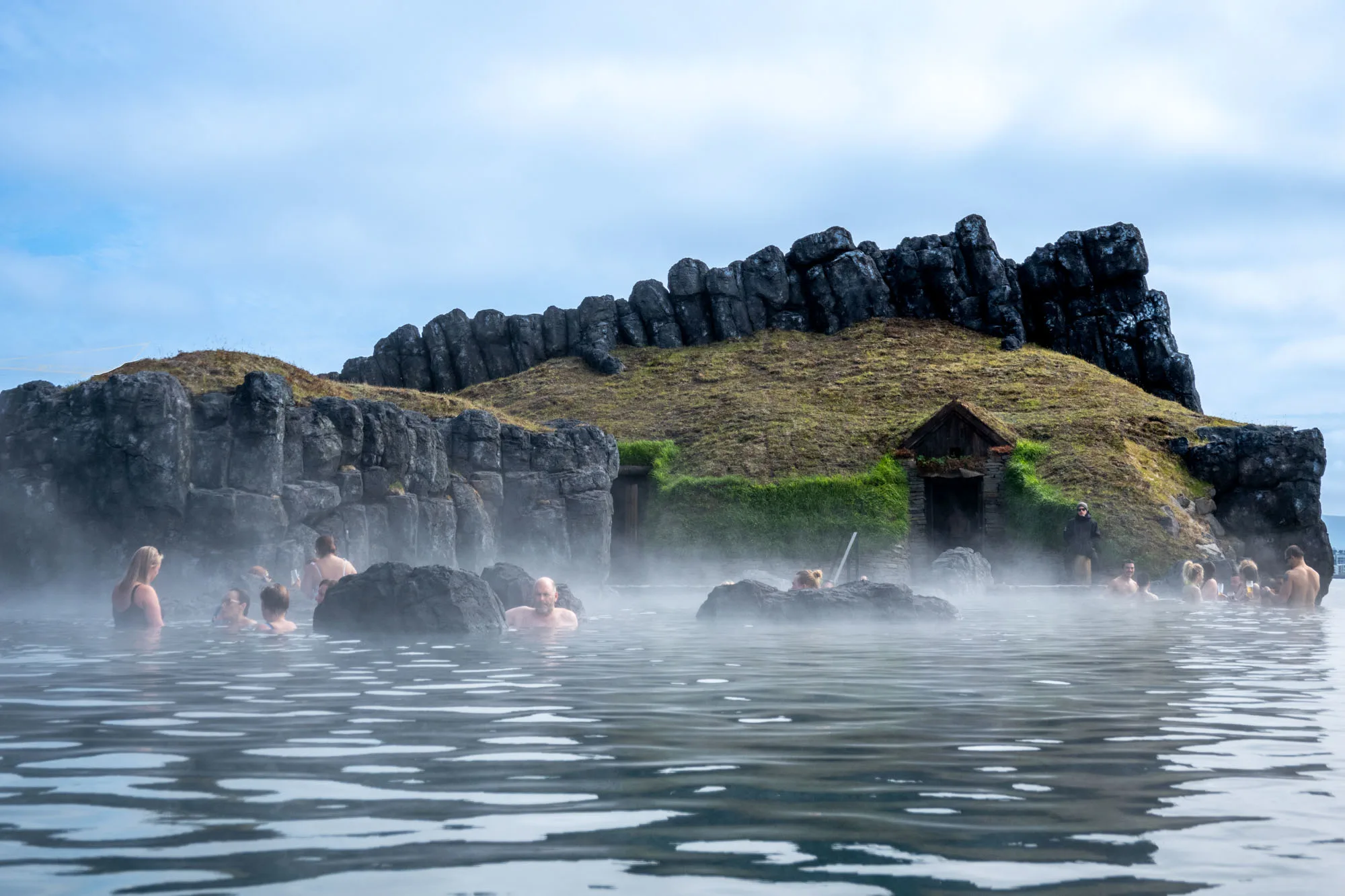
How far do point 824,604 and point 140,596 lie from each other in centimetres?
940

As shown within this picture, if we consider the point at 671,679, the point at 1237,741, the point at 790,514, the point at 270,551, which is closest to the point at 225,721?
the point at 671,679

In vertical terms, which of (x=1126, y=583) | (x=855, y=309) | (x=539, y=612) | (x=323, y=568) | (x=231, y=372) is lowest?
(x=1126, y=583)

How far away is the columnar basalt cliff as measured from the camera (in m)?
58.5

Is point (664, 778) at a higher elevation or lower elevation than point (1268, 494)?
lower

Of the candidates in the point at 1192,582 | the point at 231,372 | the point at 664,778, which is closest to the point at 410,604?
the point at 664,778

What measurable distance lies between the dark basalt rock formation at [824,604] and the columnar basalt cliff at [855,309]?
136 ft

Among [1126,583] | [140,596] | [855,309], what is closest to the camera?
[140,596]

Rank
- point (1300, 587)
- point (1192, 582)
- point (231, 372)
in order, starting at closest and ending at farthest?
1. point (1300, 587)
2. point (231, 372)
3. point (1192, 582)

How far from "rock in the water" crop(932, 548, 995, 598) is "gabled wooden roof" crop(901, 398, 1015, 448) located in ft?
26.5

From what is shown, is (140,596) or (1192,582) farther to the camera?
(1192,582)

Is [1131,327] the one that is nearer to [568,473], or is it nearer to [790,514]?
[790,514]

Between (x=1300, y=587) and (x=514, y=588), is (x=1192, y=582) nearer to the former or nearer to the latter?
(x=1300, y=587)

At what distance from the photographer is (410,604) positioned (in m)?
14.3

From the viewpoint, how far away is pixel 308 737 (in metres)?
6.25
